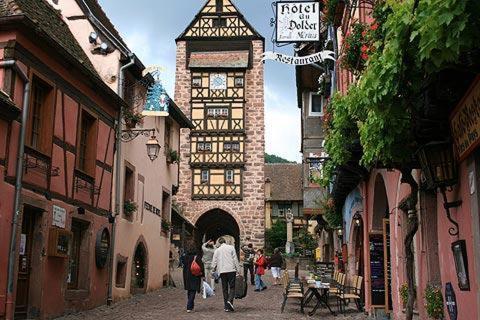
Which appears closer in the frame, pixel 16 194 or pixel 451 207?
pixel 451 207

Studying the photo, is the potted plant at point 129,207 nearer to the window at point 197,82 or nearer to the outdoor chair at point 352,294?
the outdoor chair at point 352,294

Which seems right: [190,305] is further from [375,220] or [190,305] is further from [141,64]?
[141,64]

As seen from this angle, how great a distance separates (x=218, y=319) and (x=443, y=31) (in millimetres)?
8572

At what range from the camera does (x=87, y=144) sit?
1352 centimetres

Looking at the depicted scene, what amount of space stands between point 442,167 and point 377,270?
21.1 ft

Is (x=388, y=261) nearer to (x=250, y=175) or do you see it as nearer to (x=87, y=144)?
(x=87, y=144)

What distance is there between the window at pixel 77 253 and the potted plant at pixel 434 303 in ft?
25.2

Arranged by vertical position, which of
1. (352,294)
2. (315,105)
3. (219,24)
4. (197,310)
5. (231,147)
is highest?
(219,24)

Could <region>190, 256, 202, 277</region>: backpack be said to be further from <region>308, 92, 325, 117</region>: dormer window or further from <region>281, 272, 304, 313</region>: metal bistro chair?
<region>308, 92, 325, 117</region>: dormer window

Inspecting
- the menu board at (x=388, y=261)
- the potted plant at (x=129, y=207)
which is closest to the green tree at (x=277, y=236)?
the potted plant at (x=129, y=207)

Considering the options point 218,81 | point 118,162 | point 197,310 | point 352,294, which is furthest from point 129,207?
point 218,81

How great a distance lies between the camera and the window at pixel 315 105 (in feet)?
92.2

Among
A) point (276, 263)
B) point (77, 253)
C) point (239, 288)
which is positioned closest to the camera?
point (77, 253)

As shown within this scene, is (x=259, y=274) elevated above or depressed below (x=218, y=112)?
below
